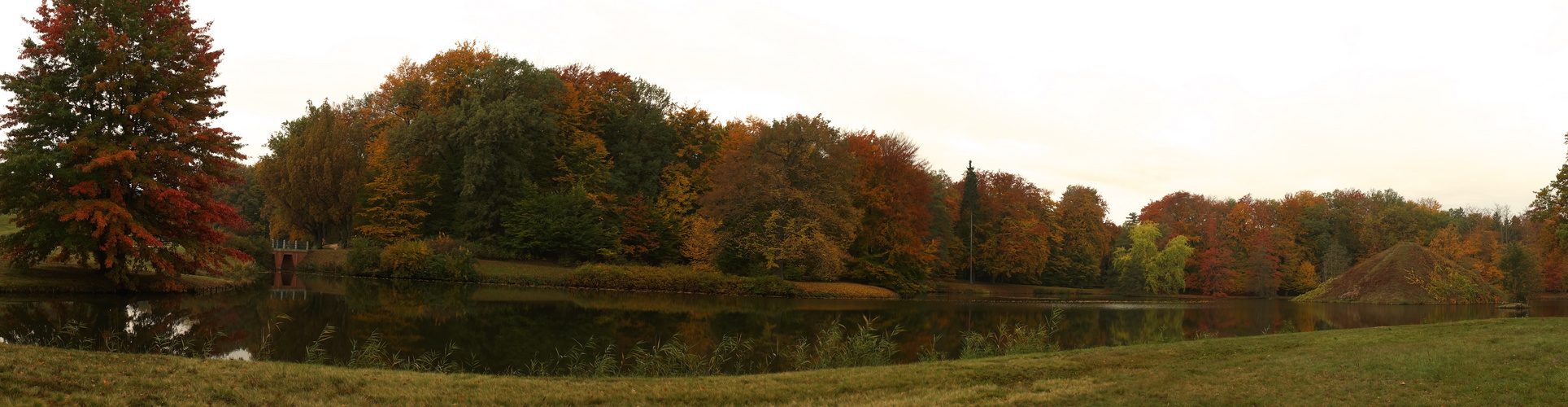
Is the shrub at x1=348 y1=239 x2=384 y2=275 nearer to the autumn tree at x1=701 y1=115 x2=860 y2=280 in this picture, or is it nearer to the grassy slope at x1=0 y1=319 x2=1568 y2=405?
the autumn tree at x1=701 y1=115 x2=860 y2=280

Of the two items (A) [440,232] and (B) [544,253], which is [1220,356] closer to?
(B) [544,253]

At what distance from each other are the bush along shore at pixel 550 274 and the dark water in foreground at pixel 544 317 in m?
1.65

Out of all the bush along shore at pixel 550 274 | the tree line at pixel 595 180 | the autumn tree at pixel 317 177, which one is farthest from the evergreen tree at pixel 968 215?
the autumn tree at pixel 317 177

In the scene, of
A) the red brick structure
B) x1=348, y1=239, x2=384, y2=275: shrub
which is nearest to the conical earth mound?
x1=348, y1=239, x2=384, y2=275: shrub

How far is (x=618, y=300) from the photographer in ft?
89.2

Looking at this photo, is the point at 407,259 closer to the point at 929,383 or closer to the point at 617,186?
the point at 617,186

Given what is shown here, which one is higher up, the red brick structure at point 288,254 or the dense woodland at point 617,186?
the dense woodland at point 617,186

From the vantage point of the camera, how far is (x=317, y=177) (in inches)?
1644

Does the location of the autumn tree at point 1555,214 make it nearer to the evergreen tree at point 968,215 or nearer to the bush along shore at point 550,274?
the bush along shore at point 550,274

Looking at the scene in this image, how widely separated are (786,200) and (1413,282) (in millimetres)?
32294

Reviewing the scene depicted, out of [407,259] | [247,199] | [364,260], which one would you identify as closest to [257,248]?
[364,260]

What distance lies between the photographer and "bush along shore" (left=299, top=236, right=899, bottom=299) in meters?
34.0

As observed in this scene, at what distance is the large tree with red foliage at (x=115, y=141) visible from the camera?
18.4 metres

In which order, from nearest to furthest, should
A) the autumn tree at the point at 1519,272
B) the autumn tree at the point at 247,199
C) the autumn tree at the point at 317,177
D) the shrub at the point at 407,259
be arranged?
the shrub at the point at 407,259
the autumn tree at the point at 317,177
the autumn tree at the point at 1519,272
the autumn tree at the point at 247,199
